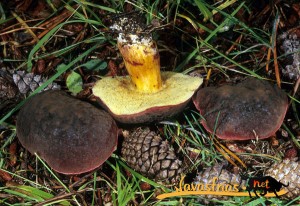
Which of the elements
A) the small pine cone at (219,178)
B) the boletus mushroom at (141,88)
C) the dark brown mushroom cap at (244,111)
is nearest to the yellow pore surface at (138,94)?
the boletus mushroom at (141,88)

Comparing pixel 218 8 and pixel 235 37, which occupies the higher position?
pixel 218 8

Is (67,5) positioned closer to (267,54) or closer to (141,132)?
(141,132)

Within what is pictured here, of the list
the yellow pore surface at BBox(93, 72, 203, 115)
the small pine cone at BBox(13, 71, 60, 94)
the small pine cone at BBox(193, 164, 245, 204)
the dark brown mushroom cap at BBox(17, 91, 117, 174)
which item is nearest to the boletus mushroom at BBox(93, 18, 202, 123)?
the yellow pore surface at BBox(93, 72, 203, 115)

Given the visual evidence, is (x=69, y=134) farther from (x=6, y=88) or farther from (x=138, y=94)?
(x=6, y=88)

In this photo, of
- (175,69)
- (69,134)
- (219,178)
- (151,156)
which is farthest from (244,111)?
(69,134)

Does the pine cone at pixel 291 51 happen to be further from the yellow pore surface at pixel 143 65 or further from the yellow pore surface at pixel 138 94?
the yellow pore surface at pixel 143 65

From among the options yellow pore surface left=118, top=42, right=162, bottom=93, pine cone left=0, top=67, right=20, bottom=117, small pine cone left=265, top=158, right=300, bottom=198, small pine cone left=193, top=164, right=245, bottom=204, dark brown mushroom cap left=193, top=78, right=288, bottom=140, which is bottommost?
small pine cone left=193, top=164, right=245, bottom=204

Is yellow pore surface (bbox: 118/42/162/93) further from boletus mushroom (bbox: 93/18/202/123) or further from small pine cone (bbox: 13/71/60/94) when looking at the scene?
small pine cone (bbox: 13/71/60/94)

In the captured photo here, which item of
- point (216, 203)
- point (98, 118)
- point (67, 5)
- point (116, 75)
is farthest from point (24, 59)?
point (216, 203)
